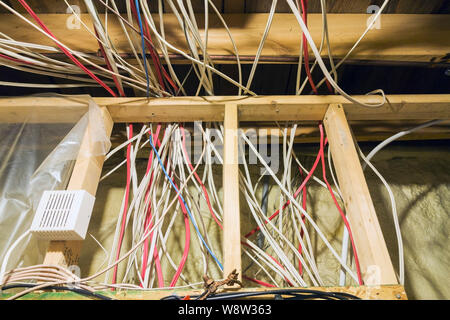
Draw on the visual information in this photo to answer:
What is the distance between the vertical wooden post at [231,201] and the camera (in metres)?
0.51

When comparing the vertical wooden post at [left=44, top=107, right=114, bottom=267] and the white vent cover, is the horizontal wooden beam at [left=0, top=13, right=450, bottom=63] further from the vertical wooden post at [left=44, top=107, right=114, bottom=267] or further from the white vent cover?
the white vent cover

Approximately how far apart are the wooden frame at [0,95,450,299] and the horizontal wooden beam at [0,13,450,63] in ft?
0.58

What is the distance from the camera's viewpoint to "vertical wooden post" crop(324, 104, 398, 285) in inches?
20.0

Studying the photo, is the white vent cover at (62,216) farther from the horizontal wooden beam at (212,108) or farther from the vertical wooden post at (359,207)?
the vertical wooden post at (359,207)

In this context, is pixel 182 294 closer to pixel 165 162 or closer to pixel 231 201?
pixel 231 201

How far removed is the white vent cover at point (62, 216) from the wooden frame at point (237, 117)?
37 mm

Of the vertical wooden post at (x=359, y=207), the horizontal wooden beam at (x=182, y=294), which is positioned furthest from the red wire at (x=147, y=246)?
the vertical wooden post at (x=359, y=207)

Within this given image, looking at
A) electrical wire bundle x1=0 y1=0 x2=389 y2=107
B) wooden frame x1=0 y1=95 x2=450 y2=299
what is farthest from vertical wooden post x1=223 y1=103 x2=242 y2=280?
electrical wire bundle x1=0 y1=0 x2=389 y2=107

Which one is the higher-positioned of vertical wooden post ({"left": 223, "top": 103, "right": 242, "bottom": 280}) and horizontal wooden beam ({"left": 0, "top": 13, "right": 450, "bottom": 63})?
horizontal wooden beam ({"left": 0, "top": 13, "right": 450, "bottom": 63})

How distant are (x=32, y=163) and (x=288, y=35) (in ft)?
2.81

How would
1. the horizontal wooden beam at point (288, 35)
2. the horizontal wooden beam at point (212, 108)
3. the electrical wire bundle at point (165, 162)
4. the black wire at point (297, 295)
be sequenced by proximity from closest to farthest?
the black wire at point (297, 295), the electrical wire bundle at point (165, 162), the horizontal wooden beam at point (212, 108), the horizontal wooden beam at point (288, 35)

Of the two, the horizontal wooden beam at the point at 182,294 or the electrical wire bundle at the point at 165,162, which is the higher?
the electrical wire bundle at the point at 165,162
